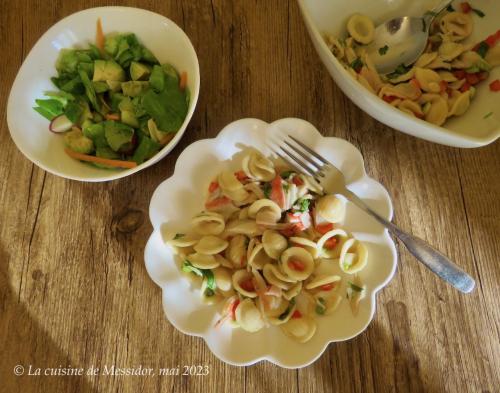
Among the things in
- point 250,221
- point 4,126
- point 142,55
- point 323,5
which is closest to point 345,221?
point 250,221

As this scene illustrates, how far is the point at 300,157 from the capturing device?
2.72ft

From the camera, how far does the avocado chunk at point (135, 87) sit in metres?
0.87

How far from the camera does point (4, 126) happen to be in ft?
3.14

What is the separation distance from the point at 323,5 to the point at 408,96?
250 millimetres

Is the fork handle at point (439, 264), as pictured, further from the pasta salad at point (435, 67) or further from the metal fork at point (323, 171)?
the pasta salad at point (435, 67)

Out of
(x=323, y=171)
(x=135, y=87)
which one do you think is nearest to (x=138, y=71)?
(x=135, y=87)

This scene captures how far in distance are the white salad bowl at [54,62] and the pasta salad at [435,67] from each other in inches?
12.4

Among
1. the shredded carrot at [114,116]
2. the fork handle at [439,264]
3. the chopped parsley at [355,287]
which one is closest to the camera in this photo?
the fork handle at [439,264]

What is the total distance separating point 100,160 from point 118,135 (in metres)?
0.06

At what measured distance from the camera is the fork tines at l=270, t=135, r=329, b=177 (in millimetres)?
812

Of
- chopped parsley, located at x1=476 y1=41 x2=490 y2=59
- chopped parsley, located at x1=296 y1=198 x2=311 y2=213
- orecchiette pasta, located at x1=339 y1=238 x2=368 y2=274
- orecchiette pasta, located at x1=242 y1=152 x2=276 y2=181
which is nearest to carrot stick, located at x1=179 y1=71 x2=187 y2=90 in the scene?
orecchiette pasta, located at x1=242 y1=152 x2=276 y2=181

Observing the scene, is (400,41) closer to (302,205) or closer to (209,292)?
(302,205)

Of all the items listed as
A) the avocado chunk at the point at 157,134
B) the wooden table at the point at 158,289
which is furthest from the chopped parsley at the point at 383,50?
the avocado chunk at the point at 157,134

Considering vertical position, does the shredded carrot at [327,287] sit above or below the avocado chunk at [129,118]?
below
